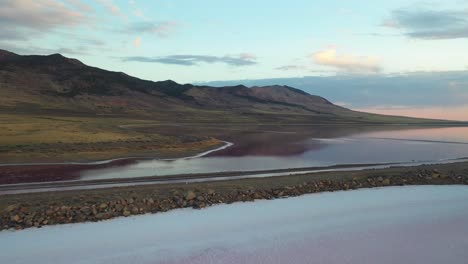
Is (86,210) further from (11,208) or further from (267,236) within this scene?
(267,236)

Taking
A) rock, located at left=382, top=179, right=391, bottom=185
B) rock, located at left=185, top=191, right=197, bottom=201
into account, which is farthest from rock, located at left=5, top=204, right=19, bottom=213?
rock, located at left=382, top=179, right=391, bottom=185

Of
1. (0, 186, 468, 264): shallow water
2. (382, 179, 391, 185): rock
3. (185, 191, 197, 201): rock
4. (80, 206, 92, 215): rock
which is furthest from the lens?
(382, 179, 391, 185): rock

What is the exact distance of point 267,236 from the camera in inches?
725

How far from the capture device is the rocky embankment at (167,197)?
66.6ft

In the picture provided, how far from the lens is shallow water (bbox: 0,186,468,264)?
15.8 meters

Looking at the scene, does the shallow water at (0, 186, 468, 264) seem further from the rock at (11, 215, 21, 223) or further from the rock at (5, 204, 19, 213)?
the rock at (5, 204, 19, 213)

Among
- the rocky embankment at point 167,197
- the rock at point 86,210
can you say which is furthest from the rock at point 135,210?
the rock at point 86,210

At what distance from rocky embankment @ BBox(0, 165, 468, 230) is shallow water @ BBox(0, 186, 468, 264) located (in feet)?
2.78

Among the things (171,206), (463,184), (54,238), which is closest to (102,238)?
(54,238)

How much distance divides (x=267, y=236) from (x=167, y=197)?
24.1 feet

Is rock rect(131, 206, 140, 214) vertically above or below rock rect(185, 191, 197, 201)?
below

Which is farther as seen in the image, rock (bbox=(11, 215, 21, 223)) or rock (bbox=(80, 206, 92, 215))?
rock (bbox=(80, 206, 92, 215))

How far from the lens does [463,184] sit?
3072 centimetres

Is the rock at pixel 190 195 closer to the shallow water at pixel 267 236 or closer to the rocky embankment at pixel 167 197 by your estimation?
the rocky embankment at pixel 167 197
